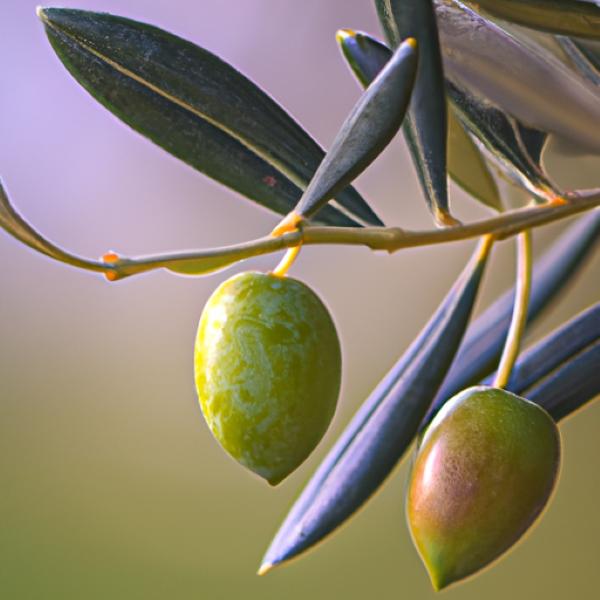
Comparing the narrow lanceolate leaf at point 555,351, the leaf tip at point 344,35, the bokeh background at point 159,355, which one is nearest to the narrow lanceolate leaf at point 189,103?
the leaf tip at point 344,35

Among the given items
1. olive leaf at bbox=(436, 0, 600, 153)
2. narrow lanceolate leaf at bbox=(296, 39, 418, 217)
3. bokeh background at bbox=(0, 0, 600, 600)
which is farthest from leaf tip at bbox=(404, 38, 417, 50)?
bokeh background at bbox=(0, 0, 600, 600)

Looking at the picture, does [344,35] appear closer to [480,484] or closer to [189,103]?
[189,103]

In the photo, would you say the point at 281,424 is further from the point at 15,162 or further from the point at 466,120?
the point at 15,162

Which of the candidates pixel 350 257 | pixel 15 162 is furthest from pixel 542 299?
pixel 15 162

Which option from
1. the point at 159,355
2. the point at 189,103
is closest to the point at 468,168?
the point at 189,103

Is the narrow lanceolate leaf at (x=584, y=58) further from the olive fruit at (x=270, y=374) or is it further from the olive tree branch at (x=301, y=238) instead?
the olive fruit at (x=270, y=374)

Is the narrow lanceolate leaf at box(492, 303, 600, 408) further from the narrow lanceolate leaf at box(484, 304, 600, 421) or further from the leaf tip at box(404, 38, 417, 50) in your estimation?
the leaf tip at box(404, 38, 417, 50)
